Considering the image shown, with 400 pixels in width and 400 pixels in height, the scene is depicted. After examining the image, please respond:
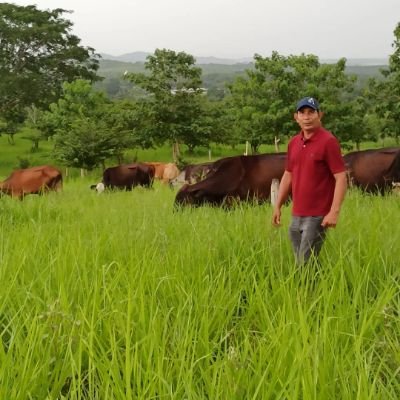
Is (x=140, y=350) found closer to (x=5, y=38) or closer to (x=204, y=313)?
(x=204, y=313)

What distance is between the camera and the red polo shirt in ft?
13.0

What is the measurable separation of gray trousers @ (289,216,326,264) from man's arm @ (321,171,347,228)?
0.15 metres

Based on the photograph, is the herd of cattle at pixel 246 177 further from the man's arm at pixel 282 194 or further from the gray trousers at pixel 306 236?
the gray trousers at pixel 306 236

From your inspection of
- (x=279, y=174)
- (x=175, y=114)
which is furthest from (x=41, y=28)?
(x=279, y=174)

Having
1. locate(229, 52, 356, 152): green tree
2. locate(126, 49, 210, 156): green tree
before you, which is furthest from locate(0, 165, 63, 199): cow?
locate(229, 52, 356, 152): green tree

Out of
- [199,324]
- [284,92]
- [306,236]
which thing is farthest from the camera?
[284,92]

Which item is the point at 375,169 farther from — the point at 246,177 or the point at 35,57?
the point at 35,57

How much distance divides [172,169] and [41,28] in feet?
60.1

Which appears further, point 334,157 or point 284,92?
point 284,92

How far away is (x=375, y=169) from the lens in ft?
37.7

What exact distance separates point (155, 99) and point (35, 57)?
11673 mm

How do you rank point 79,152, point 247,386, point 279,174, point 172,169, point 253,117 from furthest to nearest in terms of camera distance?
point 253,117 → point 79,152 → point 172,169 → point 279,174 → point 247,386

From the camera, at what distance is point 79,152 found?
1019 inches

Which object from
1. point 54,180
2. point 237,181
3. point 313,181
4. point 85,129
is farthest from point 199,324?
point 85,129
